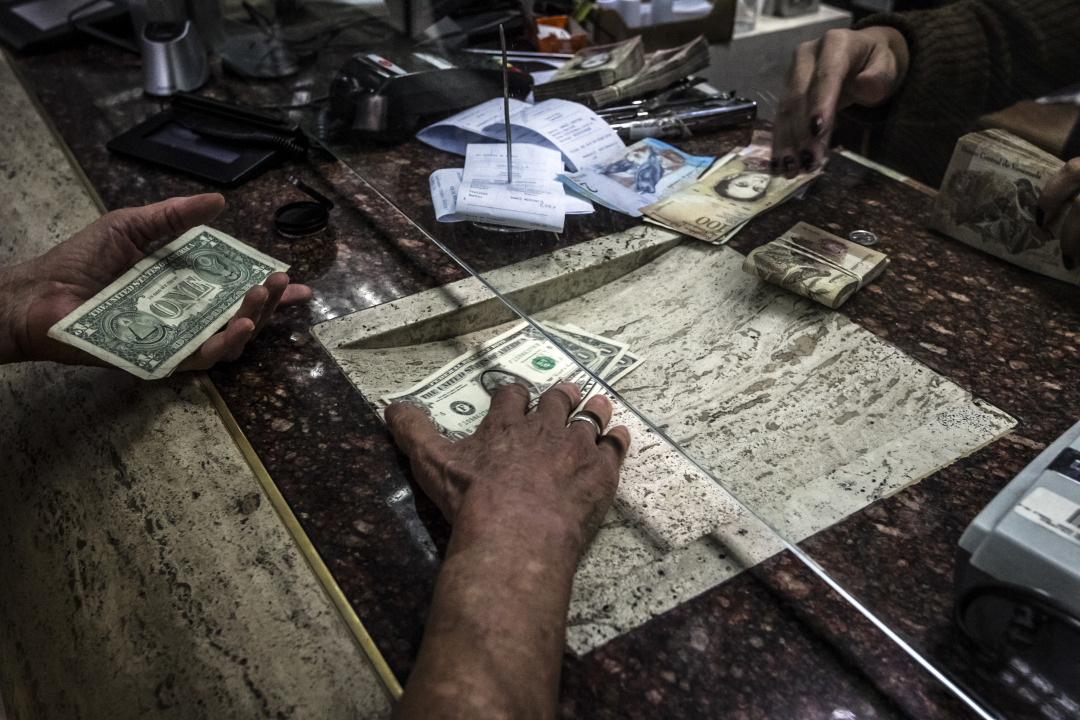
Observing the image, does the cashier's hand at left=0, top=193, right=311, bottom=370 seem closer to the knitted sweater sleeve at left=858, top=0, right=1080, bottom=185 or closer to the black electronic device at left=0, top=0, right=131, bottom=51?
the knitted sweater sleeve at left=858, top=0, right=1080, bottom=185

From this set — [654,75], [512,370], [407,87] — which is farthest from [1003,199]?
[407,87]

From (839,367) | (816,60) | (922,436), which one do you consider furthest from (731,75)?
(922,436)

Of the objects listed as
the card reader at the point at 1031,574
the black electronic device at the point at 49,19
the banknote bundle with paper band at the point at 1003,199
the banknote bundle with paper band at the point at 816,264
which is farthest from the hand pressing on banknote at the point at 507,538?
the black electronic device at the point at 49,19

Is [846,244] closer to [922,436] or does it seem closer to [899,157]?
[899,157]

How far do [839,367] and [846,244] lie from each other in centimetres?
21

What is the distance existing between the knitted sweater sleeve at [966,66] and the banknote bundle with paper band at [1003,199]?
27 millimetres

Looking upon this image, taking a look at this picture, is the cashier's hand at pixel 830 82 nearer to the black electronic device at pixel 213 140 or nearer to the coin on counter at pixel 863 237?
the coin on counter at pixel 863 237

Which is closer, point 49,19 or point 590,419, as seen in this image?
point 590,419

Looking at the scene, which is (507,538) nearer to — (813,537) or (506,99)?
(813,537)

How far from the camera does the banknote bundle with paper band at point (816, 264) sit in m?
0.99

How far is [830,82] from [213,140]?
4.50 feet

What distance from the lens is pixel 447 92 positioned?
→ 4.98 feet

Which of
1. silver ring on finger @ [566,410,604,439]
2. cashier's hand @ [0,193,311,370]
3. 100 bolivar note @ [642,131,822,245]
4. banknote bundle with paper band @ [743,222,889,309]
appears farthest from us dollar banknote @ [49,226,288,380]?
banknote bundle with paper band @ [743,222,889,309]

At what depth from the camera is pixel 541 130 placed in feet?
4.44
